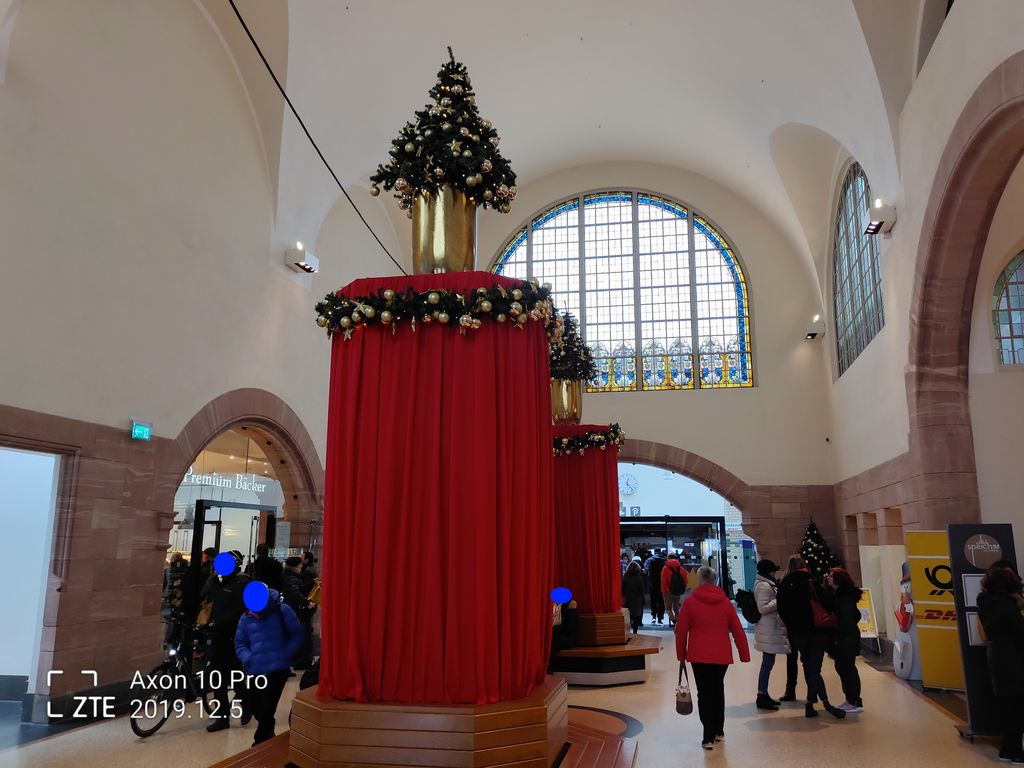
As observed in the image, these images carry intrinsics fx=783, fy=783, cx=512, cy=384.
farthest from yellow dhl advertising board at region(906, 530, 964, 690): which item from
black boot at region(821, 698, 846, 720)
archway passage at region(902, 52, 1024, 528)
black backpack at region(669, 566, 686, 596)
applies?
black backpack at region(669, 566, 686, 596)

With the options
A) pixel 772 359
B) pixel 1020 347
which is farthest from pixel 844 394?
pixel 1020 347

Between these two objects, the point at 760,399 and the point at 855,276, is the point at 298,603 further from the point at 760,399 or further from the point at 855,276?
the point at 760,399

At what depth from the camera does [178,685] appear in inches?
259

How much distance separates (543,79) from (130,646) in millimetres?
9695

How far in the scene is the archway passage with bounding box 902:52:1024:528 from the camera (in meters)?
6.65

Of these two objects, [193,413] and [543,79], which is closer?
[193,413]

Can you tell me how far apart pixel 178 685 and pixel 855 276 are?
1029cm

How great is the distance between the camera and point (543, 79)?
1229 cm

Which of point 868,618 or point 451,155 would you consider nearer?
point 451,155

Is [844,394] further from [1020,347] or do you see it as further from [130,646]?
[130,646]

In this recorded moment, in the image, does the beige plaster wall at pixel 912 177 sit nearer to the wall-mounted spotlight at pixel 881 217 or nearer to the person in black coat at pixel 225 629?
the wall-mounted spotlight at pixel 881 217

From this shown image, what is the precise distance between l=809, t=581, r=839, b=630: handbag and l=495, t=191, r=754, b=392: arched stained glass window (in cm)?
A: 893

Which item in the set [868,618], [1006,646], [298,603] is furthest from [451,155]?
[868,618]
